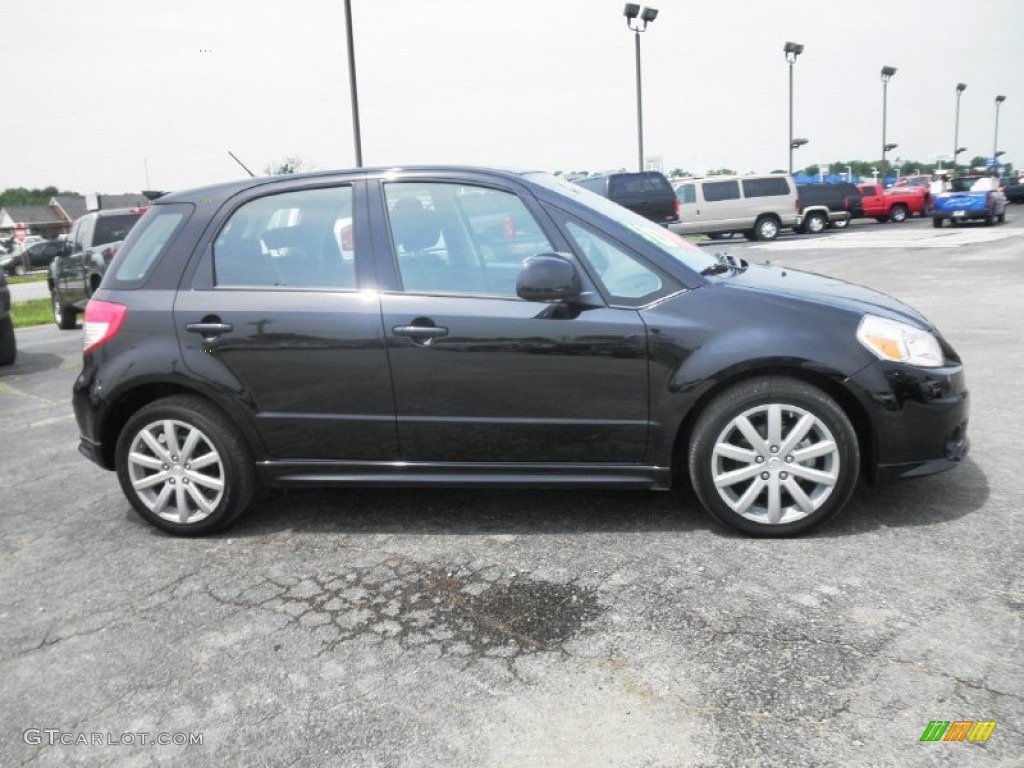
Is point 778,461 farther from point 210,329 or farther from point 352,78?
point 352,78

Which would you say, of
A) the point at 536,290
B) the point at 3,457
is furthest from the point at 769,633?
the point at 3,457

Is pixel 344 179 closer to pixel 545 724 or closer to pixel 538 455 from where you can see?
pixel 538 455

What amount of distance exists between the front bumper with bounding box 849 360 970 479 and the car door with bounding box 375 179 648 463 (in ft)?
3.13

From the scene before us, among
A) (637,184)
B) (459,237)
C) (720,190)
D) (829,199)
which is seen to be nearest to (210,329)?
(459,237)

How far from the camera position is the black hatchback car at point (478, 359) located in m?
3.56

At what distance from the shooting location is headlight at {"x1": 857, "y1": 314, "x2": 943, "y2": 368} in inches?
141

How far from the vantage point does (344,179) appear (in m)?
3.99

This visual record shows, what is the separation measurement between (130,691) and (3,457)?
3727mm

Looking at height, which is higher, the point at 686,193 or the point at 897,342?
the point at 686,193

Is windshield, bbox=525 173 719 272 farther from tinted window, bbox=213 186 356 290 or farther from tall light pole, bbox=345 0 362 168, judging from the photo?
tall light pole, bbox=345 0 362 168

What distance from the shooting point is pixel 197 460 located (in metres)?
3.99

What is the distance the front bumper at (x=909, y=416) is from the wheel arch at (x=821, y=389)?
0.14 ft

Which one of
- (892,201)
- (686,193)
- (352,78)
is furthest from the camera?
(892,201)

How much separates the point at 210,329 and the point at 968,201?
29.9m
